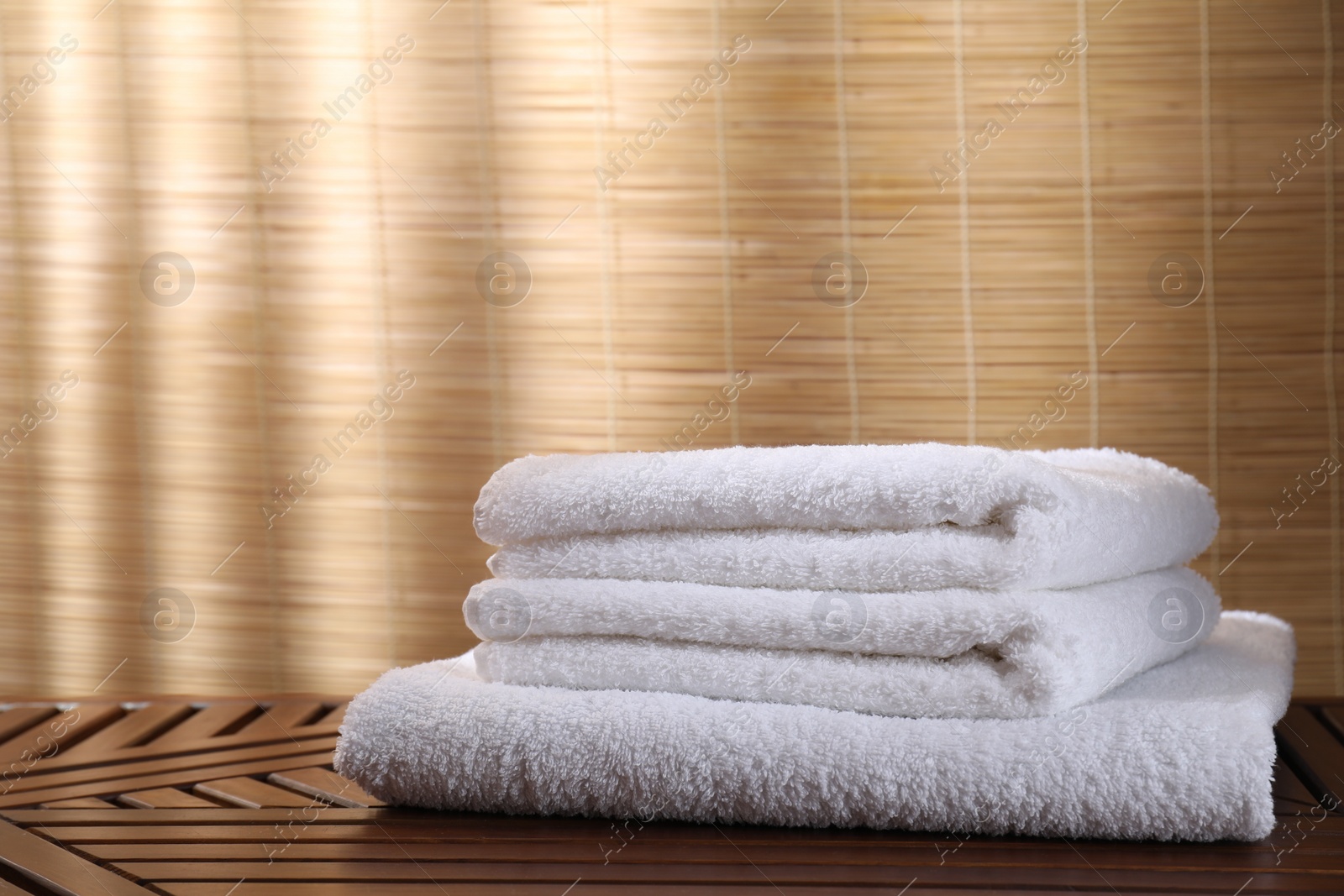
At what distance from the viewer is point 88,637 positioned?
113 centimetres

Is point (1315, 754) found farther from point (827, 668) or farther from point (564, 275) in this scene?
point (564, 275)

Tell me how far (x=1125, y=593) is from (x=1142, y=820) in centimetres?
13

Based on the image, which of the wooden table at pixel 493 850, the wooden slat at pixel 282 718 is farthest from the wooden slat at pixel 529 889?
the wooden slat at pixel 282 718

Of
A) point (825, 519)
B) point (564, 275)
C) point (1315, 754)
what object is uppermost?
point (564, 275)

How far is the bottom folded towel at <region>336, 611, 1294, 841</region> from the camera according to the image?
1.55 ft

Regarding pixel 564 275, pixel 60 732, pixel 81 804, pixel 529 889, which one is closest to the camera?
pixel 529 889

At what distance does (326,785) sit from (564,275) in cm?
57

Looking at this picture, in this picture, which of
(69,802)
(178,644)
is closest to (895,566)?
(69,802)

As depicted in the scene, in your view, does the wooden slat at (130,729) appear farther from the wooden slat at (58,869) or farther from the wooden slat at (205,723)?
the wooden slat at (58,869)

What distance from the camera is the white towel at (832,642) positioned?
50 cm

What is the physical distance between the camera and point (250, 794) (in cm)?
59

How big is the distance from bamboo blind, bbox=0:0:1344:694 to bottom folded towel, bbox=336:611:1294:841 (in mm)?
470

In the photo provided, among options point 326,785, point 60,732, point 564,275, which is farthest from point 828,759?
point 564,275

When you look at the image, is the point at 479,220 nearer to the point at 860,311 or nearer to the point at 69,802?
the point at 860,311
